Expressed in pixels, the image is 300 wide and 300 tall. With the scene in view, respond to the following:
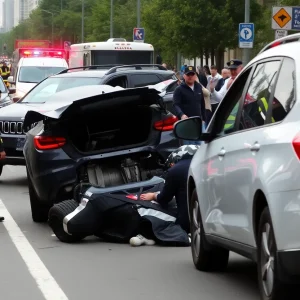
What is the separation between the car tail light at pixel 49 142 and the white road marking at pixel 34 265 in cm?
94

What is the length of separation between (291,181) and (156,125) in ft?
19.5

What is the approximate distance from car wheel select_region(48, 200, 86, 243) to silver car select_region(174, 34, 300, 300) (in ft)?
6.83

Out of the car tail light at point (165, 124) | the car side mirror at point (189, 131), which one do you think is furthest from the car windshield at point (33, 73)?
the car side mirror at point (189, 131)

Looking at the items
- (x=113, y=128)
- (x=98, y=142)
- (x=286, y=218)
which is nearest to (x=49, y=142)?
(x=98, y=142)

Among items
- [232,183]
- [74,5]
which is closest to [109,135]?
[232,183]

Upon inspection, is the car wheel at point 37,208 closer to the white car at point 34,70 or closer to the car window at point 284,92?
the car window at point 284,92

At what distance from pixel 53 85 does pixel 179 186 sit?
846 cm

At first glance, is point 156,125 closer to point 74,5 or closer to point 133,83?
point 133,83

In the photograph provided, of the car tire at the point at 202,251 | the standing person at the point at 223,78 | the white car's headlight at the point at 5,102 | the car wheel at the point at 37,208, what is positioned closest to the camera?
the car tire at the point at 202,251

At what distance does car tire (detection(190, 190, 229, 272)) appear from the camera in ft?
29.2

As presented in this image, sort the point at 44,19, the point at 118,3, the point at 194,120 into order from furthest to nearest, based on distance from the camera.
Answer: the point at 44,19, the point at 118,3, the point at 194,120

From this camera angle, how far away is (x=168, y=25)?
50.7 meters

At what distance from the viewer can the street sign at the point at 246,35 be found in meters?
30.9

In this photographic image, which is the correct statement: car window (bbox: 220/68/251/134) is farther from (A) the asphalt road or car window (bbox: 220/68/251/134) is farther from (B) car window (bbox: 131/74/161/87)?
(B) car window (bbox: 131/74/161/87)
